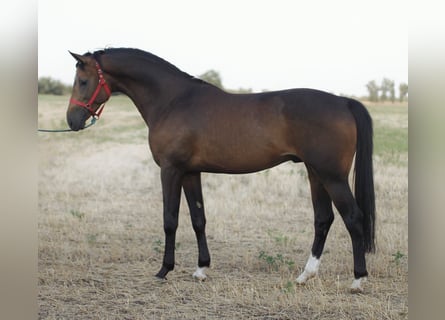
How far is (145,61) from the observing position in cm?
525

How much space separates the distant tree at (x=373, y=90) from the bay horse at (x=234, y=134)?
1463 centimetres

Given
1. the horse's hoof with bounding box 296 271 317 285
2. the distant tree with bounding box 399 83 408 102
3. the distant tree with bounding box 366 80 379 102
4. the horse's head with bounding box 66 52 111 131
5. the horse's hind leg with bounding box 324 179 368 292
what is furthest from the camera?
the distant tree with bounding box 366 80 379 102

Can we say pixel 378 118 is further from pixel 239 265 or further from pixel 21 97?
pixel 21 97

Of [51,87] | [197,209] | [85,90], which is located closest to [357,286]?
[197,209]

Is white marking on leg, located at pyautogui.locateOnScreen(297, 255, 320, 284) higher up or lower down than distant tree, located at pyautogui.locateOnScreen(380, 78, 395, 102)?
lower down

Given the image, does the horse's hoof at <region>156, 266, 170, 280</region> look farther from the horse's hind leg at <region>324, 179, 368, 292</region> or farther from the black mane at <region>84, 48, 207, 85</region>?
the black mane at <region>84, 48, 207, 85</region>

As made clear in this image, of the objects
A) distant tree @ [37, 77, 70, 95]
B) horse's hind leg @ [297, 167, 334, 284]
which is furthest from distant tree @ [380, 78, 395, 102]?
distant tree @ [37, 77, 70, 95]

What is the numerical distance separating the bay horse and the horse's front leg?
1 cm

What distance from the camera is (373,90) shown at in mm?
19672

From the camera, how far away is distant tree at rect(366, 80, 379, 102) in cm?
1891

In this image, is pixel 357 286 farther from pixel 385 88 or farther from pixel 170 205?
pixel 385 88

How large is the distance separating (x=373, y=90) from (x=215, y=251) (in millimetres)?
15185

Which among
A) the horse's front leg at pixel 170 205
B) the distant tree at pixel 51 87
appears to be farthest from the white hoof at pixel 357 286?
the distant tree at pixel 51 87

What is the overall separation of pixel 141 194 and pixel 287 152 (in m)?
5.76
